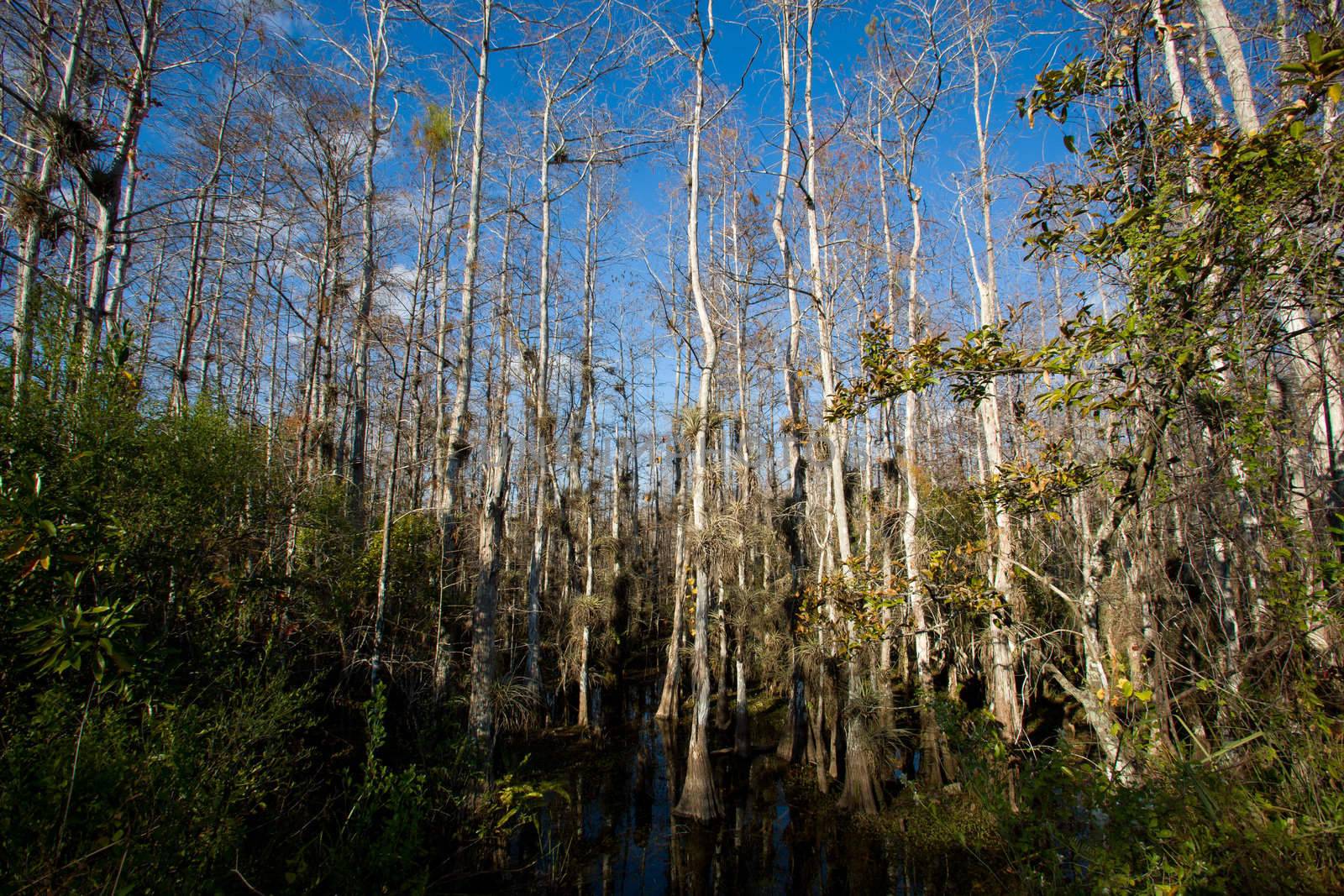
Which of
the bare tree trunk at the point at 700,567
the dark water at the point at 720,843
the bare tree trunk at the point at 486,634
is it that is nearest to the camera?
the bare tree trunk at the point at 486,634

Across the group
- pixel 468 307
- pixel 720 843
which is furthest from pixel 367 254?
pixel 720 843

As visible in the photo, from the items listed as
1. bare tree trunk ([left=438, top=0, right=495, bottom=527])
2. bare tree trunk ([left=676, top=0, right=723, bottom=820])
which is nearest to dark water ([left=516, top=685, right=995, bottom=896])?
bare tree trunk ([left=676, top=0, right=723, bottom=820])

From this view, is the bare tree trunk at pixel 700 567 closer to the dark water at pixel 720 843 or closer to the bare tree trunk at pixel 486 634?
the dark water at pixel 720 843

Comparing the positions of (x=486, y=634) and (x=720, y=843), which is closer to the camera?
(x=486, y=634)

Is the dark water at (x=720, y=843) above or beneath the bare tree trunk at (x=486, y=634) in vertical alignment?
beneath

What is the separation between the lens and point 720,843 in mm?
7754

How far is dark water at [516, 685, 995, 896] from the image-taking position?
6738 mm

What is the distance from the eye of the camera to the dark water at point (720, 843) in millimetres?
6738

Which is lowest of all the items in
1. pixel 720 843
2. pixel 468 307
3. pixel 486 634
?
pixel 720 843

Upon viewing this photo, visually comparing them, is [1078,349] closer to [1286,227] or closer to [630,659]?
[1286,227]

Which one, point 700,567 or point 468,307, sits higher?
point 468,307

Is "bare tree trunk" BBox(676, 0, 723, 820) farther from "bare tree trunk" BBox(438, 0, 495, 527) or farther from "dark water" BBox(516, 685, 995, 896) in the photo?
"bare tree trunk" BBox(438, 0, 495, 527)

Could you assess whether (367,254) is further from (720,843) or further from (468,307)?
(720,843)

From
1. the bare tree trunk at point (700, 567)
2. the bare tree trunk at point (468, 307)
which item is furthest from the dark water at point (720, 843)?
the bare tree trunk at point (468, 307)
